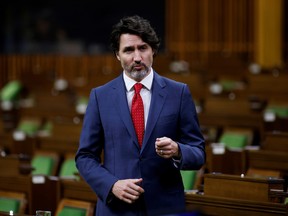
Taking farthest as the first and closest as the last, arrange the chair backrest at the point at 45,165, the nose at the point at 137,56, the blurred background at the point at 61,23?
the blurred background at the point at 61,23 < the chair backrest at the point at 45,165 < the nose at the point at 137,56

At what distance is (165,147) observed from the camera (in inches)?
103

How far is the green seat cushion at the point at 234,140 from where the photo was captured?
6.22 meters

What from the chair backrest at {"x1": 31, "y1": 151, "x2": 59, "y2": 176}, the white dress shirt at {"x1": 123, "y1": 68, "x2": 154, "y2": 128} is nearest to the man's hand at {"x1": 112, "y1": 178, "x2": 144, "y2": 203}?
the white dress shirt at {"x1": 123, "y1": 68, "x2": 154, "y2": 128}

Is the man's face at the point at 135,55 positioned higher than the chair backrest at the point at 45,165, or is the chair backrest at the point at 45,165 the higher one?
the man's face at the point at 135,55

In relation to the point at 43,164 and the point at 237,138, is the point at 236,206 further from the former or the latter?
the point at 237,138

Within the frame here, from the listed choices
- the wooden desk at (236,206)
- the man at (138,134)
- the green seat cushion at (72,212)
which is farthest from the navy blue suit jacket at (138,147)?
the green seat cushion at (72,212)

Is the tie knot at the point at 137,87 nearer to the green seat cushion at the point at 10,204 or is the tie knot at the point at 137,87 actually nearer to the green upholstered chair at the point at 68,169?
the green seat cushion at the point at 10,204

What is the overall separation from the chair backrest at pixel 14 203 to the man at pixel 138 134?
1816 millimetres

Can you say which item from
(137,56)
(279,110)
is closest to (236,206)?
(137,56)

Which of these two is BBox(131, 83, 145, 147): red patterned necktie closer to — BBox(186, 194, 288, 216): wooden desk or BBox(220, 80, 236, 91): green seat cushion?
BBox(186, 194, 288, 216): wooden desk

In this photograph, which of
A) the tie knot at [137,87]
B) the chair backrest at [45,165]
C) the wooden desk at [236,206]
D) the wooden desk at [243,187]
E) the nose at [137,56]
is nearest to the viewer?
the nose at [137,56]

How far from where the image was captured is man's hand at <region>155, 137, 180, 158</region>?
2609mm

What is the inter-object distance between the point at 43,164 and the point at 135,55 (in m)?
3.17

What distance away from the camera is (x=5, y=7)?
13.1m
